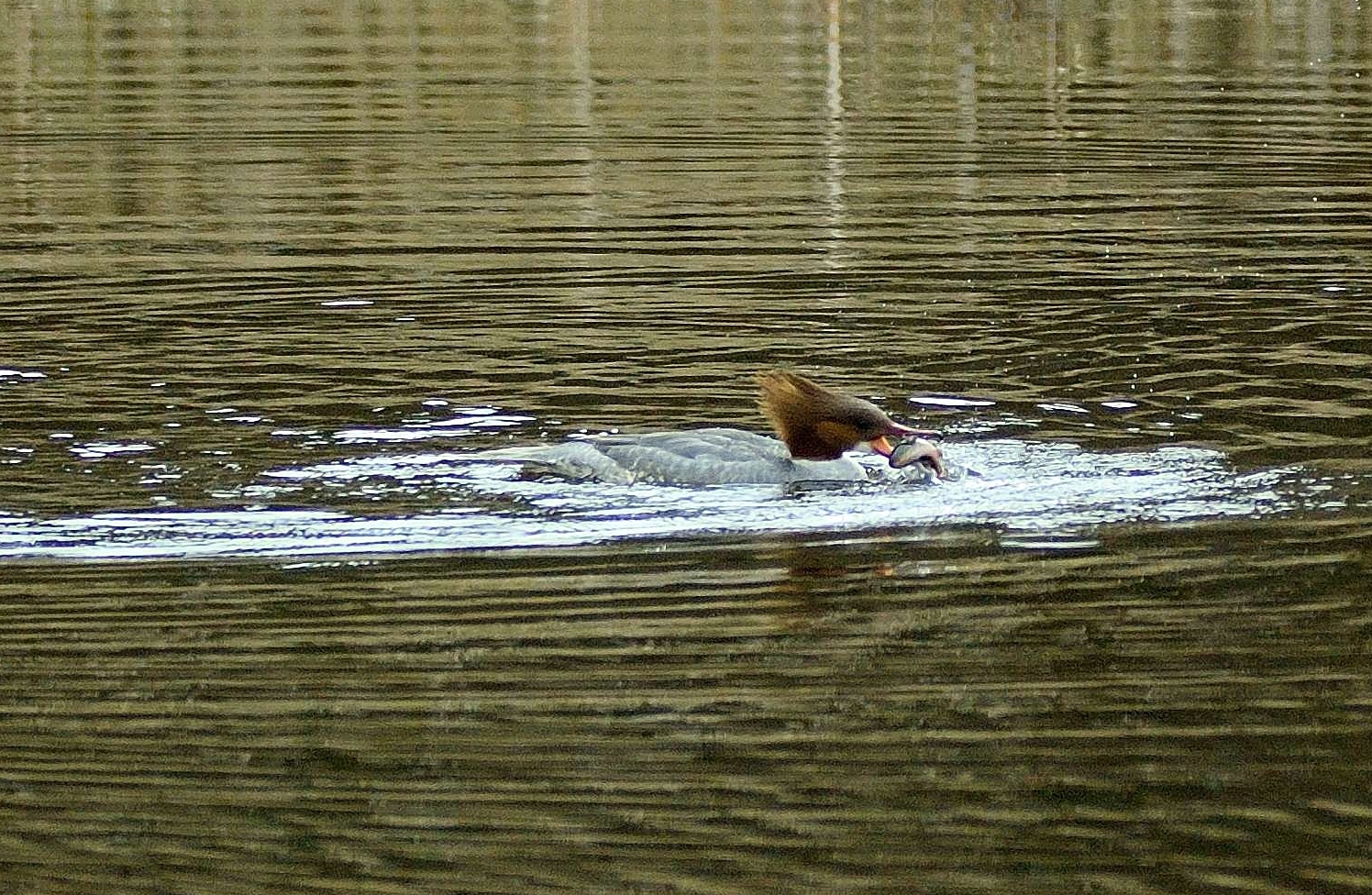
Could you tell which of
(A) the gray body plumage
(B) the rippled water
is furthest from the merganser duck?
(B) the rippled water

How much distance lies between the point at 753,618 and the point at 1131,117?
15742 mm

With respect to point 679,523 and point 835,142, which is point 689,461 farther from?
point 835,142

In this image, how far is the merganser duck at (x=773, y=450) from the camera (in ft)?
33.2

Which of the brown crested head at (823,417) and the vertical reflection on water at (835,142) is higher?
the vertical reflection on water at (835,142)

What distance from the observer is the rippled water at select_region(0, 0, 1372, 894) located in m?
6.41

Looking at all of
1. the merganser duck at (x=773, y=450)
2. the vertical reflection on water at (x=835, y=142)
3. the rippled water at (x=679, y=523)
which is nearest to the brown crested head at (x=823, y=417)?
the merganser duck at (x=773, y=450)

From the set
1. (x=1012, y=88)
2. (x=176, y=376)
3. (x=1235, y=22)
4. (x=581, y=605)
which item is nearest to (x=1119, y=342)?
(x=176, y=376)

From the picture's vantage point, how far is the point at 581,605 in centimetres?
836

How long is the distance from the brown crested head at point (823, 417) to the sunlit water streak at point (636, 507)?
210mm

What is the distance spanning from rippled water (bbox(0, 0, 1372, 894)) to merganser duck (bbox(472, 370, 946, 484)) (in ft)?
0.58

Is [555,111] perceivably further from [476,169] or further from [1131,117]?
[1131,117]

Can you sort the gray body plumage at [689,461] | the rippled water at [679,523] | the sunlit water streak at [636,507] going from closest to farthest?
the rippled water at [679,523] < the sunlit water streak at [636,507] < the gray body plumage at [689,461]

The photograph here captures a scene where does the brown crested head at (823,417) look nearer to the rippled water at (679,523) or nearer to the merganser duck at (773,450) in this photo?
the merganser duck at (773,450)

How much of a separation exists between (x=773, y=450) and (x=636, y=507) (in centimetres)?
80
